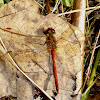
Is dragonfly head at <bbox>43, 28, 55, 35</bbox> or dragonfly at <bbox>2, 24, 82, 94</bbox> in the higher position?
dragonfly head at <bbox>43, 28, 55, 35</bbox>

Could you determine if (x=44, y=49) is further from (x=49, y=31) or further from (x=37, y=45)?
(x=49, y=31)

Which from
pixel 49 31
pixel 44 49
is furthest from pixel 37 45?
pixel 49 31

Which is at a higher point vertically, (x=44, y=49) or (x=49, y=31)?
(x=49, y=31)

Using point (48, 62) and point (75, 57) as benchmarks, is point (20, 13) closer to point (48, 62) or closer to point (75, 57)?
point (48, 62)

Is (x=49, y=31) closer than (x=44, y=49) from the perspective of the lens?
Yes

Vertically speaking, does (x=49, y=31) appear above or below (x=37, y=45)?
above

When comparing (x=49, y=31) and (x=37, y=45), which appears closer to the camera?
(x=49, y=31)

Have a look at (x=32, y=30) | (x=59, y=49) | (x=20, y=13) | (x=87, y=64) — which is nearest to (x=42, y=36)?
(x=32, y=30)

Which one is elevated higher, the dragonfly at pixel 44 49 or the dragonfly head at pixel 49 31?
the dragonfly head at pixel 49 31
